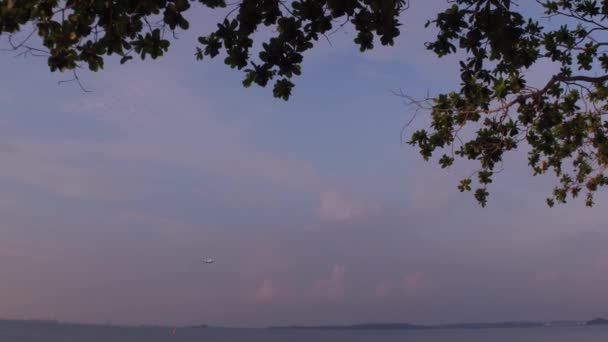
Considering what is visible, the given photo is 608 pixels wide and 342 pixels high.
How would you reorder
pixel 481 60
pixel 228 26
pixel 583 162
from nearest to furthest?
1. pixel 228 26
2. pixel 481 60
3. pixel 583 162

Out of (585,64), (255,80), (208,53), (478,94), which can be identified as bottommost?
(255,80)

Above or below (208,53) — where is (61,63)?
below

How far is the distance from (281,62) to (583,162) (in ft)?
24.4

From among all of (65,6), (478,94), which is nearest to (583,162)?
(478,94)

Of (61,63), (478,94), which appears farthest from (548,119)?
(61,63)

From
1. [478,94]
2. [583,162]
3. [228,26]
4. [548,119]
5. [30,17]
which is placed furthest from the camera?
[583,162]

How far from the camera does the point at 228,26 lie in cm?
610

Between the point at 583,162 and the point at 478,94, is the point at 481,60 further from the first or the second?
the point at 583,162

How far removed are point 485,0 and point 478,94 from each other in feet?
8.27

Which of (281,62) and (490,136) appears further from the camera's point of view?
(490,136)

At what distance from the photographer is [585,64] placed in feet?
32.3

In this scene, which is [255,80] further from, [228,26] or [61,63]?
[61,63]

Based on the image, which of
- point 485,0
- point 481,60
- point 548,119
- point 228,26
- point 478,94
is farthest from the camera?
point 548,119

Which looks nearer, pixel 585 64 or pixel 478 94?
pixel 478 94
